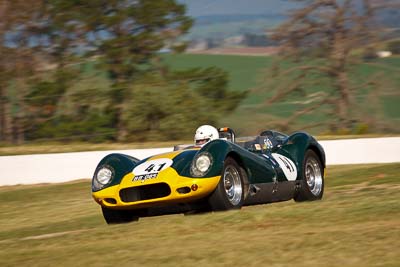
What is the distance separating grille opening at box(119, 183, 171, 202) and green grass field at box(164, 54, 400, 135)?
761 inches

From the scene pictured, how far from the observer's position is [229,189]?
429 inches

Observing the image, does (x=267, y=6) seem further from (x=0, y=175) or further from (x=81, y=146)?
(x=0, y=175)

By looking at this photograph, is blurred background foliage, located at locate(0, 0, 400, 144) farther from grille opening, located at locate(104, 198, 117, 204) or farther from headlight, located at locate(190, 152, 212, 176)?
headlight, located at locate(190, 152, 212, 176)

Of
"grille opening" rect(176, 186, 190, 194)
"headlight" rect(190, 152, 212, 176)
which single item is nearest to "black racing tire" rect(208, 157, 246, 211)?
"headlight" rect(190, 152, 212, 176)

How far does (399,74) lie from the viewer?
3300 centimetres

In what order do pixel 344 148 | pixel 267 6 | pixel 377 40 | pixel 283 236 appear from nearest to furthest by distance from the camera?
pixel 283 236
pixel 344 148
pixel 377 40
pixel 267 6

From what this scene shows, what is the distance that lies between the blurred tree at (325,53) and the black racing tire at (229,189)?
2056 centimetres

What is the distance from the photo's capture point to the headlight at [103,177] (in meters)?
11.1

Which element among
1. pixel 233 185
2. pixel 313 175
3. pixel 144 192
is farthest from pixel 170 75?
pixel 144 192

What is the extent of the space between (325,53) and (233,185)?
2417 cm

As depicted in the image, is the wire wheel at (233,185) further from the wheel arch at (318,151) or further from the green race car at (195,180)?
the wheel arch at (318,151)

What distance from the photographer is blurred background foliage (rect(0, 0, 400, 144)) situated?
28.2 meters

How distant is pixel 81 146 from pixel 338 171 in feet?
27.1

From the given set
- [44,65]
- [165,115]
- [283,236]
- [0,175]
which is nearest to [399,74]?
[165,115]
